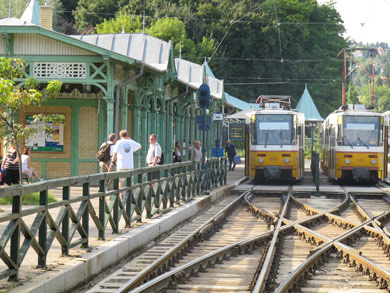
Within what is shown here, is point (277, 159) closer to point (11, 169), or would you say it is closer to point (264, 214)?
point (264, 214)

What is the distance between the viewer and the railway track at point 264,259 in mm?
9414

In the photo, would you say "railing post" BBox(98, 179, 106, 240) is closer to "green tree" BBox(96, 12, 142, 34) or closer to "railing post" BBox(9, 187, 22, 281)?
"railing post" BBox(9, 187, 22, 281)

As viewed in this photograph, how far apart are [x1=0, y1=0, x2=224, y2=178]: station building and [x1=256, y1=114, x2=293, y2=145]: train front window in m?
3.40

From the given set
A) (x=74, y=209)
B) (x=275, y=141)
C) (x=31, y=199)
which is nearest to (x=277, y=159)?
(x=275, y=141)

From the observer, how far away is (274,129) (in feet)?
97.7

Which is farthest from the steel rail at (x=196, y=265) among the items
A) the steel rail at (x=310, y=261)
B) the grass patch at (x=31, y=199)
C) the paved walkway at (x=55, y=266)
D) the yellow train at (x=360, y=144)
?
the yellow train at (x=360, y=144)

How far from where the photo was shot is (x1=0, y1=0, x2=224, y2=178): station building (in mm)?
22109

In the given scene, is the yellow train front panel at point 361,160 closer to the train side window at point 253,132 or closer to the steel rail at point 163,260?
the train side window at point 253,132

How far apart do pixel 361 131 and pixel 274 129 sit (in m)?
3.19

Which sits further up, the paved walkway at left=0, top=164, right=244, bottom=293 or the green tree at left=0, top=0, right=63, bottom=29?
the green tree at left=0, top=0, right=63, bottom=29

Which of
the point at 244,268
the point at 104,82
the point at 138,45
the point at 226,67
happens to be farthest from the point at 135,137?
the point at 226,67

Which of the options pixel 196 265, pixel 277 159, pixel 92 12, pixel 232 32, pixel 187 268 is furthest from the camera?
pixel 92 12

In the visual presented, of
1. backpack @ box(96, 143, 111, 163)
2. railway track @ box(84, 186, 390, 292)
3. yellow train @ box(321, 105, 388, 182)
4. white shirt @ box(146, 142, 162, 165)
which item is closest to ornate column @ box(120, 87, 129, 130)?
white shirt @ box(146, 142, 162, 165)

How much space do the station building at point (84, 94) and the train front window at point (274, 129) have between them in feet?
11.1
